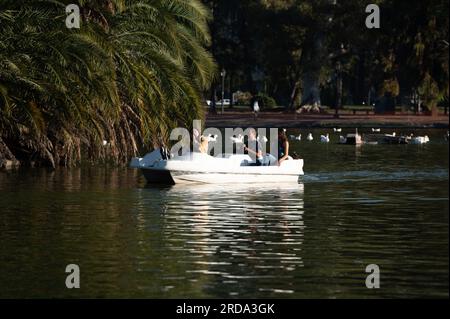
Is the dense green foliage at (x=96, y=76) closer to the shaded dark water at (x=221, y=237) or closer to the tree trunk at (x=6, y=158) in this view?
the tree trunk at (x=6, y=158)

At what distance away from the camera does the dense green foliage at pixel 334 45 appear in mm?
113625

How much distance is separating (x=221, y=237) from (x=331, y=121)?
86.3 m

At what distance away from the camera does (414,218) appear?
35.3 m

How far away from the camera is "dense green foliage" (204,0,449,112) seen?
373 ft

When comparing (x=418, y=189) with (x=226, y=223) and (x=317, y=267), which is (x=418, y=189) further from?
(x=317, y=267)

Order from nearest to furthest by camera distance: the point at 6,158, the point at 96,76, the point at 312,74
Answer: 1. the point at 96,76
2. the point at 6,158
3. the point at 312,74

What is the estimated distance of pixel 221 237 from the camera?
3053 cm

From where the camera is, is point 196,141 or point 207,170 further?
point 196,141

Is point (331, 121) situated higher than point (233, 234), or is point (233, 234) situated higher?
point (331, 121)

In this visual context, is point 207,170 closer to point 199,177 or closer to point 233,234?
point 199,177

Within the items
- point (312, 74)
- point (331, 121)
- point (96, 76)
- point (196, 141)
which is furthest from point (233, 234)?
point (312, 74)

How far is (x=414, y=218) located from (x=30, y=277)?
1418 cm

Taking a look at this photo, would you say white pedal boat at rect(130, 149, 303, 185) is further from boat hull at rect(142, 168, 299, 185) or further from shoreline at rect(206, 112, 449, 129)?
shoreline at rect(206, 112, 449, 129)
